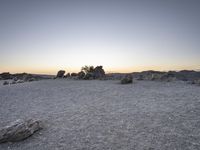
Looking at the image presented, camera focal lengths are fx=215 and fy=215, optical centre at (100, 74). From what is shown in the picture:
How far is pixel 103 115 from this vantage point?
1164 centimetres

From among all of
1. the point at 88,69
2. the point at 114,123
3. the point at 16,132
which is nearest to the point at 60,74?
the point at 88,69

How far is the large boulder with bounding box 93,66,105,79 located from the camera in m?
32.9

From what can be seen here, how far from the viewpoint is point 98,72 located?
3400 cm

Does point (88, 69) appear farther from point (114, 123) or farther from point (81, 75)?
point (114, 123)

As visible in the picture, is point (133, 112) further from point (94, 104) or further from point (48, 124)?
point (48, 124)

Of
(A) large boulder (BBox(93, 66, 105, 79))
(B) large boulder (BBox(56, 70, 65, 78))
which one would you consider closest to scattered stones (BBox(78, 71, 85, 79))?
(A) large boulder (BBox(93, 66, 105, 79))

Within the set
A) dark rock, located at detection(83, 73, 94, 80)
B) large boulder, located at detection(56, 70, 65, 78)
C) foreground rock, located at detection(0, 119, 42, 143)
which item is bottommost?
foreground rock, located at detection(0, 119, 42, 143)

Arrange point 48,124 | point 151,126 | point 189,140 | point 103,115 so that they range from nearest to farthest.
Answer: point 189,140 < point 151,126 < point 48,124 < point 103,115

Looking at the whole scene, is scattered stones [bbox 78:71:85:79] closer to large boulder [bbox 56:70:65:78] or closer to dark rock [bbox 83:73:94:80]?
dark rock [bbox 83:73:94:80]

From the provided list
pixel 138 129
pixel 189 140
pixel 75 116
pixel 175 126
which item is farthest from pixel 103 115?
pixel 189 140

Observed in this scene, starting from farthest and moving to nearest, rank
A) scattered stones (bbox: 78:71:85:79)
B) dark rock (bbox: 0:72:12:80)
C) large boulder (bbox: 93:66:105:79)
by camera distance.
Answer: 1. dark rock (bbox: 0:72:12:80)
2. large boulder (bbox: 93:66:105:79)
3. scattered stones (bbox: 78:71:85:79)

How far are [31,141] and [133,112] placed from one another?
5.59 metres

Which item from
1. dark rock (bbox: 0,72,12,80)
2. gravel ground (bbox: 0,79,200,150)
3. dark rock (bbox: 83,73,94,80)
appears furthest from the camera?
dark rock (bbox: 0,72,12,80)

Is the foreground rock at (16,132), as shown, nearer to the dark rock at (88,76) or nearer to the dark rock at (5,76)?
the dark rock at (88,76)
